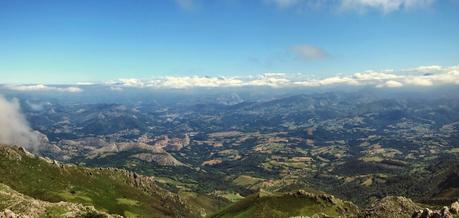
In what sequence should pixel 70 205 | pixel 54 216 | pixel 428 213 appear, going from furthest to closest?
pixel 70 205 → pixel 54 216 → pixel 428 213

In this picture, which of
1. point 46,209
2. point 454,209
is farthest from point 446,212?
point 46,209

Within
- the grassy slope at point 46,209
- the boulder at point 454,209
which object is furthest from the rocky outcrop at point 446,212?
the grassy slope at point 46,209

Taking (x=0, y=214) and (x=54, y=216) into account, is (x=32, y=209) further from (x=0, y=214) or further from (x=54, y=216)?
(x=0, y=214)

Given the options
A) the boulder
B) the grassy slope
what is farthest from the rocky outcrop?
the grassy slope

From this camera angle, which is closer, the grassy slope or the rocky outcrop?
the rocky outcrop

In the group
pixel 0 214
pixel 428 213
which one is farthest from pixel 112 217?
pixel 428 213

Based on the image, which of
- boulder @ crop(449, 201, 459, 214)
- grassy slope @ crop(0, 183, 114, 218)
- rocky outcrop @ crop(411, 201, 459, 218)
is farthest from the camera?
grassy slope @ crop(0, 183, 114, 218)

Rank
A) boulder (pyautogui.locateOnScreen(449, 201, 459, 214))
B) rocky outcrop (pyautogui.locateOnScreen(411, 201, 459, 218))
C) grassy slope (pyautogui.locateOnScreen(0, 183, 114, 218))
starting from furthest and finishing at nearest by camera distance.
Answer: grassy slope (pyautogui.locateOnScreen(0, 183, 114, 218)), boulder (pyautogui.locateOnScreen(449, 201, 459, 214)), rocky outcrop (pyautogui.locateOnScreen(411, 201, 459, 218))

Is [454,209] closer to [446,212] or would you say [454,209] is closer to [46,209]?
[446,212]

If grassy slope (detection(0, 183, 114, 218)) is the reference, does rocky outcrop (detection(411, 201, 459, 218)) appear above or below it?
above

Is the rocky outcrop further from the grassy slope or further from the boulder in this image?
the grassy slope

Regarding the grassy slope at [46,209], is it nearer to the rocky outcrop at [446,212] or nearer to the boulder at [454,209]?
the rocky outcrop at [446,212]
